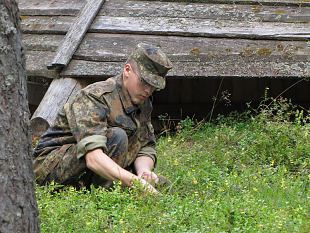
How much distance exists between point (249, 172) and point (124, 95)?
1.25 metres

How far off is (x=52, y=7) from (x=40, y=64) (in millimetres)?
1037

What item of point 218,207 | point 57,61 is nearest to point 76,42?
point 57,61

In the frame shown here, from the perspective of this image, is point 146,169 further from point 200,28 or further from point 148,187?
point 200,28

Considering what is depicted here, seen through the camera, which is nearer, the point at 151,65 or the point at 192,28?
the point at 151,65

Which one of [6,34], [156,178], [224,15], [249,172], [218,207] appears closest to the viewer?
[6,34]

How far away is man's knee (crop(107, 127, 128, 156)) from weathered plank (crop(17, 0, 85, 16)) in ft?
11.2

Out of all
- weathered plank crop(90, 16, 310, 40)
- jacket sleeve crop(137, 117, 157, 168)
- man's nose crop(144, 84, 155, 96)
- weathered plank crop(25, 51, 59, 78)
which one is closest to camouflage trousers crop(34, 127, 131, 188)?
jacket sleeve crop(137, 117, 157, 168)

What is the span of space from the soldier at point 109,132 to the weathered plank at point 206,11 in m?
2.79

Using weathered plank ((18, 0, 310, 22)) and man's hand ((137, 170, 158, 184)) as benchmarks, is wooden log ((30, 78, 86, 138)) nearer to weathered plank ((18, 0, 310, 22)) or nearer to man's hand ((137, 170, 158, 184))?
weathered plank ((18, 0, 310, 22))

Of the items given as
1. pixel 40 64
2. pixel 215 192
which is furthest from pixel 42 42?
pixel 215 192

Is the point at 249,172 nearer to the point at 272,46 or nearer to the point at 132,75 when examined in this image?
the point at 132,75

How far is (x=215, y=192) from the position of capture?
21.1 ft

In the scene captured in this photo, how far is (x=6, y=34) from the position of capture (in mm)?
3955

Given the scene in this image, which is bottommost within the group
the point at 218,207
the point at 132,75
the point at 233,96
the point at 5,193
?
the point at 233,96
